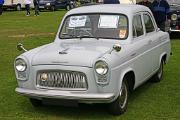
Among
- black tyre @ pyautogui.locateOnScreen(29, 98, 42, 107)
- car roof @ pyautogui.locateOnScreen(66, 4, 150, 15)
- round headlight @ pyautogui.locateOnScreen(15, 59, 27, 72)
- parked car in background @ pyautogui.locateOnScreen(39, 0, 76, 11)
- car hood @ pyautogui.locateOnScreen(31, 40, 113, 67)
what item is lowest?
parked car in background @ pyautogui.locateOnScreen(39, 0, 76, 11)

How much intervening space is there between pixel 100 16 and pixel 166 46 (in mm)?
2311

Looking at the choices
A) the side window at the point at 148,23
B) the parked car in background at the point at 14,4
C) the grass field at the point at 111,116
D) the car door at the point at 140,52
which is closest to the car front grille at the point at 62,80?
the grass field at the point at 111,116

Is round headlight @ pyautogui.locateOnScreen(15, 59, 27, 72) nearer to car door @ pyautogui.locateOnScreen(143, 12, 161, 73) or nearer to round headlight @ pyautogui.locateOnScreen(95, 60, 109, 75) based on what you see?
round headlight @ pyautogui.locateOnScreen(95, 60, 109, 75)

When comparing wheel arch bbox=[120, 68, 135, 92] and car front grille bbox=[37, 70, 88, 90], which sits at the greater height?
car front grille bbox=[37, 70, 88, 90]

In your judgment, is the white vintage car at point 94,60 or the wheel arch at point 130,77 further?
the wheel arch at point 130,77

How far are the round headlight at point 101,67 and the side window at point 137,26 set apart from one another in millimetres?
1637

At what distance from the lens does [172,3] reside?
736 inches

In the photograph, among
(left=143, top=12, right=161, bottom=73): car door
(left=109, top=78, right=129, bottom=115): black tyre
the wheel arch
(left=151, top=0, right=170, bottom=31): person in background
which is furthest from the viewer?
(left=151, top=0, right=170, bottom=31): person in background

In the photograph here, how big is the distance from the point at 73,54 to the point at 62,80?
1.46 ft

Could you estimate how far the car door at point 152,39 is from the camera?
8.81 m

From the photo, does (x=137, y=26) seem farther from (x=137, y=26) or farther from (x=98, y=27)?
(x=98, y=27)

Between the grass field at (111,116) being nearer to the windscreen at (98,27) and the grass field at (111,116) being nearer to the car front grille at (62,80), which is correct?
the car front grille at (62,80)

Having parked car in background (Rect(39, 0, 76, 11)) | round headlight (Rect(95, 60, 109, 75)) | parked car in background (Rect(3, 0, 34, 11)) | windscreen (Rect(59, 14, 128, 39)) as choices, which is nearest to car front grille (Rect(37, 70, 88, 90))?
round headlight (Rect(95, 60, 109, 75))

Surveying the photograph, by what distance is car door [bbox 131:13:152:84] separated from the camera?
25.9ft
